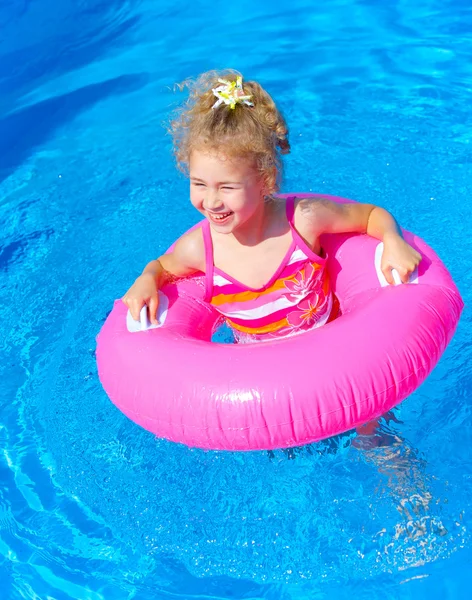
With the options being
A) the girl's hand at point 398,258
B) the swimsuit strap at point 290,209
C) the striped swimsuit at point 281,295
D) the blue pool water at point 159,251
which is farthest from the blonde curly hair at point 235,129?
the blue pool water at point 159,251

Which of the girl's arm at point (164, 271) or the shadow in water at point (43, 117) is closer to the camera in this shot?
the girl's arm at point (164, 271)

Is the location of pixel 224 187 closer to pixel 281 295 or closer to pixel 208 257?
pixel 208 257

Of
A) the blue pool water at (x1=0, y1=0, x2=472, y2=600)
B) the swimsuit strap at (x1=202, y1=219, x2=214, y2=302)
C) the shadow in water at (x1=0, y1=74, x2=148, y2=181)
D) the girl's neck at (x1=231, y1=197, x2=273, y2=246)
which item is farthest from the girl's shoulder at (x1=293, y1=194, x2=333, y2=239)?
the shadow in water at (x1=0, y1=74, x2=148, y2=181)

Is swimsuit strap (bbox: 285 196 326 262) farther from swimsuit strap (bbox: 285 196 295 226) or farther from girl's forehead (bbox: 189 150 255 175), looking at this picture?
girl's forehead (bbox: 189 150 255 175)

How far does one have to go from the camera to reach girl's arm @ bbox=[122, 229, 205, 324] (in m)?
3.07

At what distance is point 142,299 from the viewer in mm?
3066

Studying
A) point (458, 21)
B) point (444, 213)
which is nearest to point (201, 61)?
point (458, 21)

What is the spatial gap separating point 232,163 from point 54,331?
74.8 inches

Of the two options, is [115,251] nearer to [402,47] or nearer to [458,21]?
[402,47]

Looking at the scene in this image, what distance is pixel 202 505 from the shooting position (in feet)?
10.9

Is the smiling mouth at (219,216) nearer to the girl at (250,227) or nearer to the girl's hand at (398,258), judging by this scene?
the girl at (250,227)

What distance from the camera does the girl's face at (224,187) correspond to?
2.78 metres

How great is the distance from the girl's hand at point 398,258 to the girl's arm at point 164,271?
2.52ft

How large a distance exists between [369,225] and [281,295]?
492 mm
